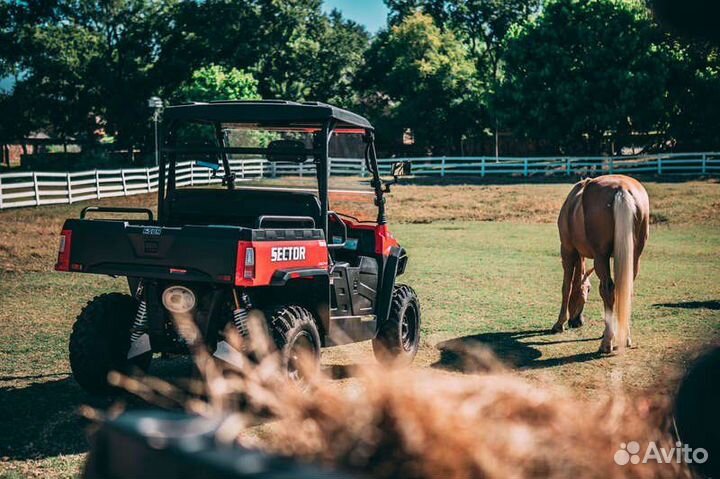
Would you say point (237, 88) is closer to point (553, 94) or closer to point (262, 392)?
point (553, 94)

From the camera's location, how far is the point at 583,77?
4200 centimetres

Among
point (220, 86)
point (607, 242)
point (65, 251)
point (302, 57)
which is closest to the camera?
point (65, 251)

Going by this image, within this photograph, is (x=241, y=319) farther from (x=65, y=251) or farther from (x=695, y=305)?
(x=695, y=305)

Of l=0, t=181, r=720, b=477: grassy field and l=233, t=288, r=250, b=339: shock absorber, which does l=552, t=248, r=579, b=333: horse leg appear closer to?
Result: l=0, t=181, r=720, b=477: grassy field

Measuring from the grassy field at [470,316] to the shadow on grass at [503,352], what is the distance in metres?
0.02

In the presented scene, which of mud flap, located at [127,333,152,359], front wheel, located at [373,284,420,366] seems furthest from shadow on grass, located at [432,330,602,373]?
mud flap, located at [127,333,152,359]

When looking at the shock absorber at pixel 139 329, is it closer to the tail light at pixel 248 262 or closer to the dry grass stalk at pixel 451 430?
the tail light at pixel 248 262

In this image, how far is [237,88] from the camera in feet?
162

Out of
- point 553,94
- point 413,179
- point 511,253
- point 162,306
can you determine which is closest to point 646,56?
point 553,94

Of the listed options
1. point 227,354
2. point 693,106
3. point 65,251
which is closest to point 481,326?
point 227,354

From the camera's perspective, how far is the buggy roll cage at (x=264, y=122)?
20.2 ft

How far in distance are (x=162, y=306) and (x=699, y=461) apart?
4550 mm

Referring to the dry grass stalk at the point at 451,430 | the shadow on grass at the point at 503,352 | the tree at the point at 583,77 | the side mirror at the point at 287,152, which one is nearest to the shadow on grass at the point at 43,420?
the side mirror at the point at 287,152

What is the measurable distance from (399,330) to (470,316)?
102 inches
